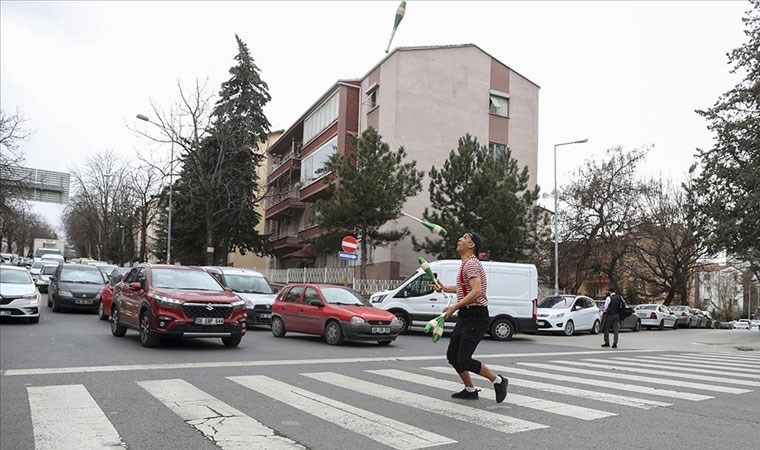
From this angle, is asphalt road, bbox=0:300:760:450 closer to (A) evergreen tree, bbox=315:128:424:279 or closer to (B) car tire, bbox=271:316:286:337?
(B) car tire, bbox=271:316:286:337

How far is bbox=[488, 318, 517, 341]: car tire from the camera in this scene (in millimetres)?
19938

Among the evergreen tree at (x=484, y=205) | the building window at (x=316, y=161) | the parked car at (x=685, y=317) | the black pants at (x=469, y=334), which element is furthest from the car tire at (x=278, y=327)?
the parked car at (x=685, y=317)

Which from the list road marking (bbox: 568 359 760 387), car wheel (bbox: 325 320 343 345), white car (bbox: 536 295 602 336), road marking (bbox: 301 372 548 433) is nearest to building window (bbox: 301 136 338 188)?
white car (bbox: 536 295 602 336)

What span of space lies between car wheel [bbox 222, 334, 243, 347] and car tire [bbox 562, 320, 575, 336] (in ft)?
47.4

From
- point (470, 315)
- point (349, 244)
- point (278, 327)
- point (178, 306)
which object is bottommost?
point (278, 327)

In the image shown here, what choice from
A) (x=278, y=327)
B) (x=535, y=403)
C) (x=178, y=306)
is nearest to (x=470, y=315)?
(x=535, y=403)

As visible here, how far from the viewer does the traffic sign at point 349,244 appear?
25172 mm

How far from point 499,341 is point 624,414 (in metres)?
12.7

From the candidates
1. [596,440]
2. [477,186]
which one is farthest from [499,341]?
[596,440]

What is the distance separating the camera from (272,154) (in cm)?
5662

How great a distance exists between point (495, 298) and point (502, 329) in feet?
3.35

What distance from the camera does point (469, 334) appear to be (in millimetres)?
7215

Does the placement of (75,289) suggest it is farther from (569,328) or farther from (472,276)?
(472,276)

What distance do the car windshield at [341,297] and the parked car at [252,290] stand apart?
10.6 ft
